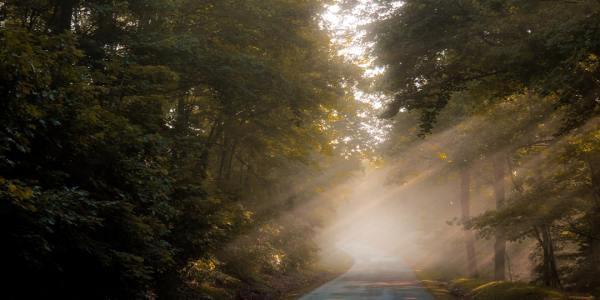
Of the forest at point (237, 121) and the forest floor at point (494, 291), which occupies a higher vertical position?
the forest at point (237, 121)

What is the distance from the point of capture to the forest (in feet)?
24.9

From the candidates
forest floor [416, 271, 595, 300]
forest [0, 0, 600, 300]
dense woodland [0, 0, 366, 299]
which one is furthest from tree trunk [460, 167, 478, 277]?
dense woodland [0, 0, 366, 299]

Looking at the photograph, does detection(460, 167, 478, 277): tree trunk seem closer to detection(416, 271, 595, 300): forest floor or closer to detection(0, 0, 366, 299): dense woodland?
detection(416, 271, 595, 300): forest floor

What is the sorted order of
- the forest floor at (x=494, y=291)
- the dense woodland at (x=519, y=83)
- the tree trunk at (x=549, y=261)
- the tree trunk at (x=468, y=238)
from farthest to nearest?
1. the tree trunk at (x=468, y=238)
2. the tree trunk at (x=549, y=261)
3. the forest floor at (x=494, y=291)
4. the dense woodland at (x=519, y=83)

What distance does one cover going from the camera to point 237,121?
2008 centimetres

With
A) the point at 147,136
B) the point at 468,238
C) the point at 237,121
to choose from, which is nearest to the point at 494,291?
the point at 237,121

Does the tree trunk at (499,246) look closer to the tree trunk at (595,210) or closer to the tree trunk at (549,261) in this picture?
the tree trunk at (549,261)

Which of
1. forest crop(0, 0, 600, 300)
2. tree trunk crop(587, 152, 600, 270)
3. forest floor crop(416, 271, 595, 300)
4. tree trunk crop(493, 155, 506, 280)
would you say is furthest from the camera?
tree trunk crop(493, 155, 506, 280)

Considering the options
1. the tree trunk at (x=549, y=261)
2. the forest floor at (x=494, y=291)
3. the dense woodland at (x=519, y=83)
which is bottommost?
the forest floor at (x=494, y=291)

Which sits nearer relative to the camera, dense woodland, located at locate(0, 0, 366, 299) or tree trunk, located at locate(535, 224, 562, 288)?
dense woodland, located at locate(0, 0, 366, 299)

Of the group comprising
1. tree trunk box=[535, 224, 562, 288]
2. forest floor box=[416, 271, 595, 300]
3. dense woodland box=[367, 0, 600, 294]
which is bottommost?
forest floor box=[416, 271, 595, 300]

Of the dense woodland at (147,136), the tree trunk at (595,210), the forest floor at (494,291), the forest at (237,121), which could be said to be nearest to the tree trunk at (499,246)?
the forest at (237,121)

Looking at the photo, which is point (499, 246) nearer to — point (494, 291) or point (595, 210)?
point (494, 291)

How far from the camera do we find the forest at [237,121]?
759 centimetres
